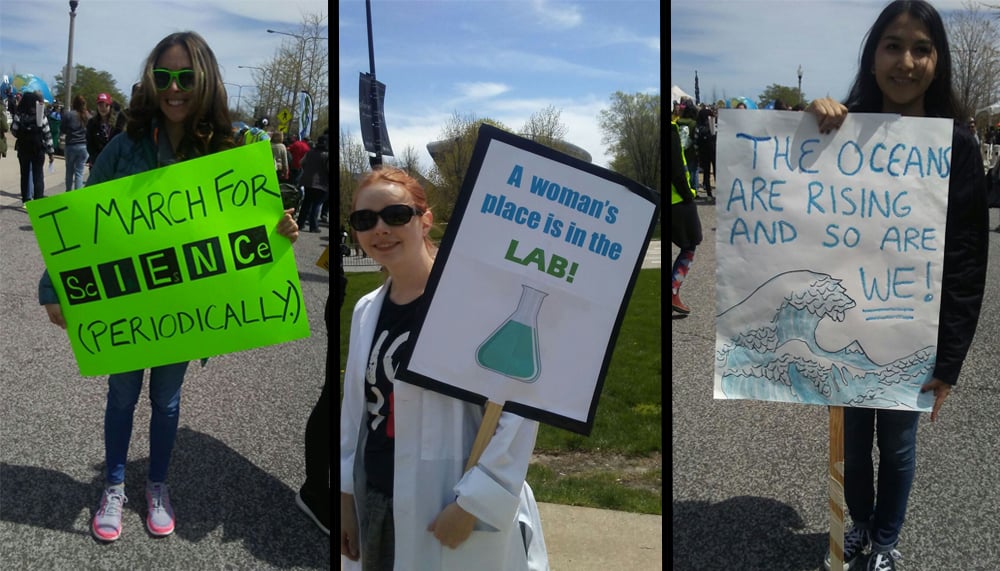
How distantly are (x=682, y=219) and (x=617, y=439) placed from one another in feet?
5.61

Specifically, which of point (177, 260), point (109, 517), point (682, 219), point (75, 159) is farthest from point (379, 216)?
point (682, 219)

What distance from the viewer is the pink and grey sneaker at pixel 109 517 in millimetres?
2713

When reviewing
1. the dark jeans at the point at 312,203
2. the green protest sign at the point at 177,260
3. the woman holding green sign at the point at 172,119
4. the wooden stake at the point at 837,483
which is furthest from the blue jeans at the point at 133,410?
the wooden stake at the point at 837,483

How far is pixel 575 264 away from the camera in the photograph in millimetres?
1765

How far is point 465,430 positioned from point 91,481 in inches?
72.9

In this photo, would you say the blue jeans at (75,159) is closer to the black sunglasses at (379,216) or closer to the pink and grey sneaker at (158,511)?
the pink and grey sneaker at (158,511)

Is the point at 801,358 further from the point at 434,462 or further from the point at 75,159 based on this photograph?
the point at 75,159

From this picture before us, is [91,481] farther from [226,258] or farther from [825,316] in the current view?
[825,316]

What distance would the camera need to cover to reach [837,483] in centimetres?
225

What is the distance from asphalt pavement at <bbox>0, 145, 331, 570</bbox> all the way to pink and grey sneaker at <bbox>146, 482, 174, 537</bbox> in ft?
0.13

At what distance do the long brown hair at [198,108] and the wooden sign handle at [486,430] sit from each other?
1.19 metres

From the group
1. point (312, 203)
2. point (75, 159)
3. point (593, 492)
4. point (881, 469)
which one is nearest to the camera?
point (881, 469)

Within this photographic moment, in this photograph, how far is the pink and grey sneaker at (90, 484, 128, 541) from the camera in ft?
8.90

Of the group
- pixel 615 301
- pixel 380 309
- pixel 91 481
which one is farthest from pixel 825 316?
pixel 91 481
